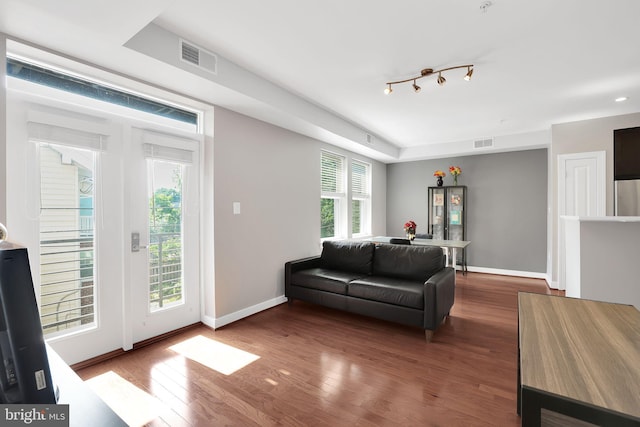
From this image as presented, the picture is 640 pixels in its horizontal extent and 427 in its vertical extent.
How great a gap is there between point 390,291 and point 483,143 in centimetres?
413

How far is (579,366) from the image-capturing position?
90 centimetres

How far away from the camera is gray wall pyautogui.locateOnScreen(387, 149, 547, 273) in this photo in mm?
5590

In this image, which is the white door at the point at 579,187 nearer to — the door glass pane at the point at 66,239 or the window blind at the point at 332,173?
the window blind at the point at 332,173

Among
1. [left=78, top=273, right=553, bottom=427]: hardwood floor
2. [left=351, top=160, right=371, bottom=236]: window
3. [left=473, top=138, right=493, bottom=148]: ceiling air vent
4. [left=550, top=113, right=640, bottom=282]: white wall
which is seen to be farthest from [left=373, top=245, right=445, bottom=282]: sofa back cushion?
[left=473, top=138, right=493, bottom=148]: ceiling air vent

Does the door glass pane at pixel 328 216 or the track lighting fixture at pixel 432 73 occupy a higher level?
the track lighting fixture at pixel 432 73

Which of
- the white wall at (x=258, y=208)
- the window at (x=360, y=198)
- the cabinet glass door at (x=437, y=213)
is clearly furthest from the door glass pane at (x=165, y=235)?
the cabinet glass door at (x=437, y=213)

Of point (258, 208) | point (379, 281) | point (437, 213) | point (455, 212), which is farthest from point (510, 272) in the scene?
point (258, 208)

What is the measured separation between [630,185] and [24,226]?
691 cm

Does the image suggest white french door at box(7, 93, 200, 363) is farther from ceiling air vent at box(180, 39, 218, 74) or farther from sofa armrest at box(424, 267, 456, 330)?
sofa armrest at box(424, 267, 456, 330)

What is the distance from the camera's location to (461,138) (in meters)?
5.80

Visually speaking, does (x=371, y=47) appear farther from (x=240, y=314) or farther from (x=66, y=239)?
(x=240, y=314)

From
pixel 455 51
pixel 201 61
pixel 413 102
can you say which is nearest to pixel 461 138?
pixel 413 102

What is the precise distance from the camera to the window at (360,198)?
6.04 metres

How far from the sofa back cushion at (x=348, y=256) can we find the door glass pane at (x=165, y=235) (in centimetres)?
199
